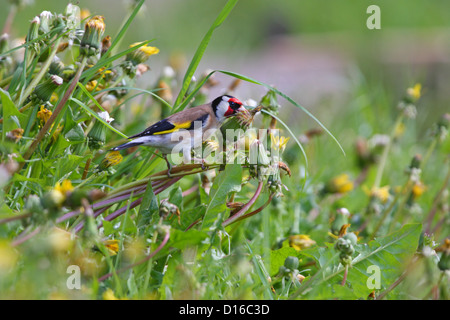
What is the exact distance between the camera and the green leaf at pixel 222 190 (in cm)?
184

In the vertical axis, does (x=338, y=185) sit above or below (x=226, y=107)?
below

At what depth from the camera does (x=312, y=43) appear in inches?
275

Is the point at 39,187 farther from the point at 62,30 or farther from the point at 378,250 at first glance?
the point at 378,250

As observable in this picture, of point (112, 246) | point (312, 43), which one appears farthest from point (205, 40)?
point (312, 43)

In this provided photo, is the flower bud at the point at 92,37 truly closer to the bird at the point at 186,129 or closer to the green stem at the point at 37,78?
the green stem at the point at 37,78

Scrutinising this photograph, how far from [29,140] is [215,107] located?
2.15ft

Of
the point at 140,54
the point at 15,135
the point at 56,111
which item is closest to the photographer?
the point at 15,135

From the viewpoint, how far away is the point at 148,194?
1797 millimetres

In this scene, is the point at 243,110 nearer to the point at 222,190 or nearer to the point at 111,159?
the point at 222,190

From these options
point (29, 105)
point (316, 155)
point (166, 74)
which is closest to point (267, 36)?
point (316, 155)

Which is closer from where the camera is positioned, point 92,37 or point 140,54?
point 92,37

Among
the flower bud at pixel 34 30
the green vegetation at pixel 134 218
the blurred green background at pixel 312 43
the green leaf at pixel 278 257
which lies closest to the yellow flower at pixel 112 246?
the green vegetation at pixel 134 218

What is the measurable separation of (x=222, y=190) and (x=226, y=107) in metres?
0.33

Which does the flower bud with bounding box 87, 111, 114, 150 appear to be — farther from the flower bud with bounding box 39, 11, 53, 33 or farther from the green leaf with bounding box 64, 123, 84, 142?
the flower bud with bounding box 39, 11, 53, 33
